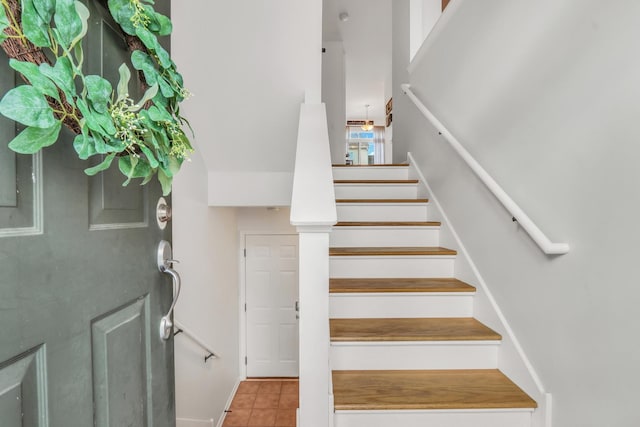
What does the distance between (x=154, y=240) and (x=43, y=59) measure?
1.51ft

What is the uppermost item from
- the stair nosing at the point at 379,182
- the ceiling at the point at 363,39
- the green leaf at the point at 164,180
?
the ceiling at the point at 363,39

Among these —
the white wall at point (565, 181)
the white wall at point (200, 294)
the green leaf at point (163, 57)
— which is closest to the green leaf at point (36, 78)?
the green leaf at point (163, 57)

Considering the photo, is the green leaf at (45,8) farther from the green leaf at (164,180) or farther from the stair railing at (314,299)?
the stair railing at (314,299)

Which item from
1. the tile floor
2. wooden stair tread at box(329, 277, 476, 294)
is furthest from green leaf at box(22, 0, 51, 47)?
the tile floor

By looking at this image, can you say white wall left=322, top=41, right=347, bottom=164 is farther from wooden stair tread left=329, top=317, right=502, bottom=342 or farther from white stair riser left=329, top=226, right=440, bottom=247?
wooden stair tread left=329, top=317, right=502, bottom=342

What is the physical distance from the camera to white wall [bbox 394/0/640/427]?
917 millimetres

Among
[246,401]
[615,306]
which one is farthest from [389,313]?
[246,401]

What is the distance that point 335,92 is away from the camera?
17.4ft

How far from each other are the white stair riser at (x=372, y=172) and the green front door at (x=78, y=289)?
213cm

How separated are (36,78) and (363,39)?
5.36m

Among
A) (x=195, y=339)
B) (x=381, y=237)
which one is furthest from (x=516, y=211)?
(x=195, y=339)

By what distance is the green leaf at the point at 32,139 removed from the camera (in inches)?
16.0

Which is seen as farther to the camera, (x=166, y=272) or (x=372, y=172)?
(x=372, y=172)

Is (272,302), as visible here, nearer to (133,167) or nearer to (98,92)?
(133,167)
